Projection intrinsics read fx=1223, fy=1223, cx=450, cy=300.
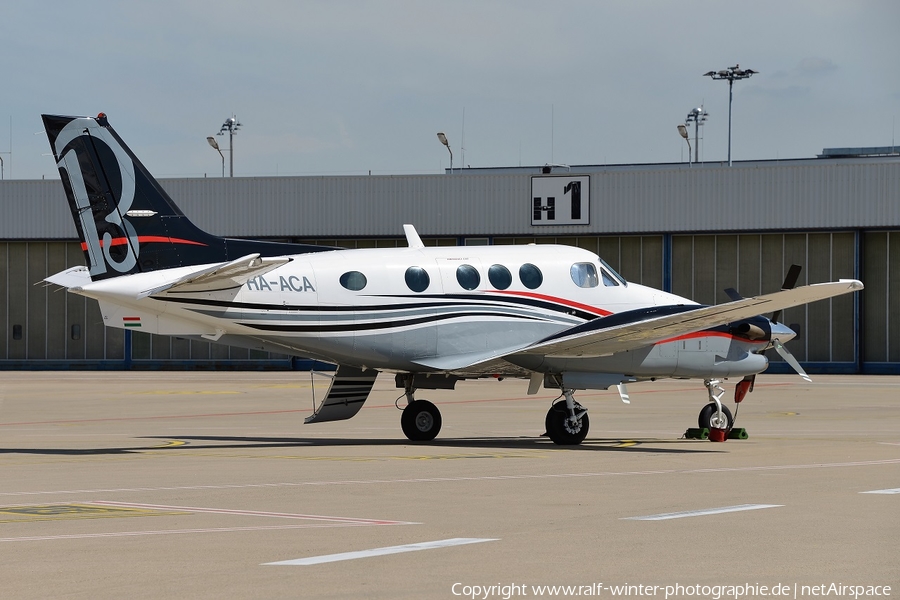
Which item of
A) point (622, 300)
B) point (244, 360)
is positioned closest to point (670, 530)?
point (622, 300)

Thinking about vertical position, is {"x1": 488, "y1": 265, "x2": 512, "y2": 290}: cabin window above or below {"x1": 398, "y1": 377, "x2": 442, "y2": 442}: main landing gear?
above

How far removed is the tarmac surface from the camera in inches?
326

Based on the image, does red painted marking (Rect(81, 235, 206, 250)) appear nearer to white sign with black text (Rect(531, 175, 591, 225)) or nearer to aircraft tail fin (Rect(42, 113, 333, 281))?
aircraft tail fin (Rect(42, 113, 333, 281))

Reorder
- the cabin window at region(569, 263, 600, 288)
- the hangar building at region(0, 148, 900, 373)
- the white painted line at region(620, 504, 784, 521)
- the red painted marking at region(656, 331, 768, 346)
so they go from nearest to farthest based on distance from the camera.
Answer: the white painted line at region(620, 504, 784, 521) < the red painted marking at region(656, 331, 768, 346) < the cabin window at region(569, 263, 600, 288) < the hangar building at region(0, 148, 900, 373)

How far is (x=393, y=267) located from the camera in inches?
837

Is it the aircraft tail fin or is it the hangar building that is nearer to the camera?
the aircraft tail fin

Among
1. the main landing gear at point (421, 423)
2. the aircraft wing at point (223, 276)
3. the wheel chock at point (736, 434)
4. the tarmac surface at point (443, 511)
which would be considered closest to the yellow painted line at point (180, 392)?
the tarmac surface at point (443, 511)

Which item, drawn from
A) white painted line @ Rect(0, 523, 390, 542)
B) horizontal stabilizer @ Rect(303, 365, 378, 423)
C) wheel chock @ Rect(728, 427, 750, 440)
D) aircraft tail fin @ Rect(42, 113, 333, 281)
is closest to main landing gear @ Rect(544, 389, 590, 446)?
wheel chock @ Rect(728, 427, 750, 440)

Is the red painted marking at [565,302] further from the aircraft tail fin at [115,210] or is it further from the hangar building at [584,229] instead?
the hangar building at [584,229]

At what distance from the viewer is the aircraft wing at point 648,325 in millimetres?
19234

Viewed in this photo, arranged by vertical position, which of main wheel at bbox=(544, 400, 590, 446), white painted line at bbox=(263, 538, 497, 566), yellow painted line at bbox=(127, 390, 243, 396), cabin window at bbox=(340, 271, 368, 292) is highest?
cabin window at bbox=(340, 271, 368, 292)

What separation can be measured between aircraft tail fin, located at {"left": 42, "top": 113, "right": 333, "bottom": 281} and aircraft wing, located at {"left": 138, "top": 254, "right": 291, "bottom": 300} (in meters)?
0.84

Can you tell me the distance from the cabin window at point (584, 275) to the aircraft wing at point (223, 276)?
17.0 feet

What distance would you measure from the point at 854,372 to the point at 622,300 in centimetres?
3415
